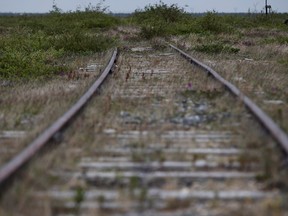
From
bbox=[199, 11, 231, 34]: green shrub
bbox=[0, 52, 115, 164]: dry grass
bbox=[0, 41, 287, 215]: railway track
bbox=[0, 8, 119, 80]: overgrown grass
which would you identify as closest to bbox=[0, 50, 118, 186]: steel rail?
bbox=[0, 41, 287, 215]: railway track

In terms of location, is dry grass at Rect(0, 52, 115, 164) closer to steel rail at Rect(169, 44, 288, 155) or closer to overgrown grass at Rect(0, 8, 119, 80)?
overgrown grass at Rect(0, 8, 119, 80)

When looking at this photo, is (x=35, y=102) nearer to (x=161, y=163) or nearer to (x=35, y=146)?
(x=35, y=146)

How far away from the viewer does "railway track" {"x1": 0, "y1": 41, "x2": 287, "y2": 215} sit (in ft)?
11.3

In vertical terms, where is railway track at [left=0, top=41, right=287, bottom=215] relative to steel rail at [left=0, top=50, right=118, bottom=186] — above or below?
below

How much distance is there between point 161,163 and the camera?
13.8 feet

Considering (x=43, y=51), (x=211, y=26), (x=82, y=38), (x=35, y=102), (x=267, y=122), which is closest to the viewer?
(x=267, y=122)

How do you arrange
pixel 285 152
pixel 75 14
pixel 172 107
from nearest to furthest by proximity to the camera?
1. pixel 285 152
2. pixel 172 107
3. pixel 75 14

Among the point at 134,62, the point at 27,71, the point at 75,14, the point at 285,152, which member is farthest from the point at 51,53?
the point at 75,14

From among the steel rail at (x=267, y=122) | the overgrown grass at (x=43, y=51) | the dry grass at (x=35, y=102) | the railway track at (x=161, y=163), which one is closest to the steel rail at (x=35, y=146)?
the railway track at (x=161, y=163)

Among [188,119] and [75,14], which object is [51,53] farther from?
[75,14]

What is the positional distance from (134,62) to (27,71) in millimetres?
3033

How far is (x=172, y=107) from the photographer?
6.48 metres

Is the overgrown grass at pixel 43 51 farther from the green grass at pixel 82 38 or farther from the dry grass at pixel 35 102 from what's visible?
the dry grass at pixel 35 102

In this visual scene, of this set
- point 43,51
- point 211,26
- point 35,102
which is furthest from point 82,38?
point 211,26
